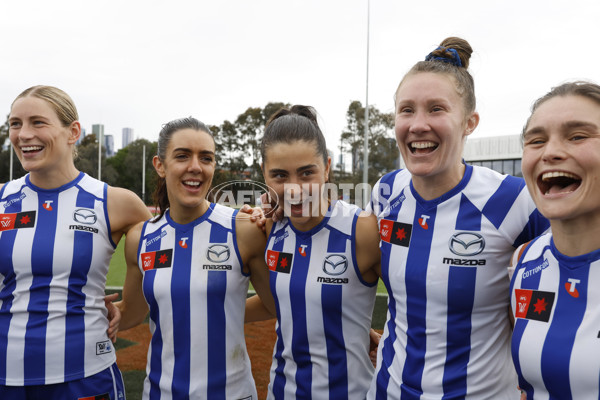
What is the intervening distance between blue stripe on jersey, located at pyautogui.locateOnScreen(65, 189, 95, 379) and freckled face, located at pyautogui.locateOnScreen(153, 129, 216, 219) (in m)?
0.54

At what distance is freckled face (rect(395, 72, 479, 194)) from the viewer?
6.42ft

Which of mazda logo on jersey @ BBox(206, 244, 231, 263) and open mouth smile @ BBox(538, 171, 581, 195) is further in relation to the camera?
mazda logo on jersey @ BBox(206, 244, 231, 263)

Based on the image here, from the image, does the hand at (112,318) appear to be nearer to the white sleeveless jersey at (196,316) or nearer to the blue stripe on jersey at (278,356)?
the white sleeveless jersey at (196,316)

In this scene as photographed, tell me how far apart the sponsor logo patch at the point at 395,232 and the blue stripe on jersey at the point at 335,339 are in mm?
325

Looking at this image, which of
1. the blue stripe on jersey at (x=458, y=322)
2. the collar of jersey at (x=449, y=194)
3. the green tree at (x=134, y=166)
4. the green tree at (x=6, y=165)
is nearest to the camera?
the blue stripe on jersey at (x=458, y=322)

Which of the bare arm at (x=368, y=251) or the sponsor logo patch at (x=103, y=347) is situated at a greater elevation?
the bare arm at (x=368, y=251)

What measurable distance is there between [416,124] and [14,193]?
221 centimetres

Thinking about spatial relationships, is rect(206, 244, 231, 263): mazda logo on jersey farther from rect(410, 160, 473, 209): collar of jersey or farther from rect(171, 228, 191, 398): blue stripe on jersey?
rect(410, 160, 473, 209): collar of jersey

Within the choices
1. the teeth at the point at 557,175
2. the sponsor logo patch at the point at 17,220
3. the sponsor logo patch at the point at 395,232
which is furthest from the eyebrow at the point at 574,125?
the sponsor logo patch at the point at 17,220

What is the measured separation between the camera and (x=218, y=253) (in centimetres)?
244

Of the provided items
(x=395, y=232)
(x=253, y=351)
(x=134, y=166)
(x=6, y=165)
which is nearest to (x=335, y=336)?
(x=395, y=232)

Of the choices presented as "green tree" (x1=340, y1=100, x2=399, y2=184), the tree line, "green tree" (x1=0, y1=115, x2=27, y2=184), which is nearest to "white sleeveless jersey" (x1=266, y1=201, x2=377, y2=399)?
the tree line

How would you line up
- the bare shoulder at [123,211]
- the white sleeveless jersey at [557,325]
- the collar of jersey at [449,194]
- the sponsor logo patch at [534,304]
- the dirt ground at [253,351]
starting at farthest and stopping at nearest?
1. the dirt ground at [253,351]
2. the bare shoulder at [123,211]
3. the collar of jersey at [449,194]
4. the sponsor logo patch at [534,304]
5. the white sleeveless jersey at [557,325]

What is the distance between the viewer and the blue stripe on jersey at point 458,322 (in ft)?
6.25
